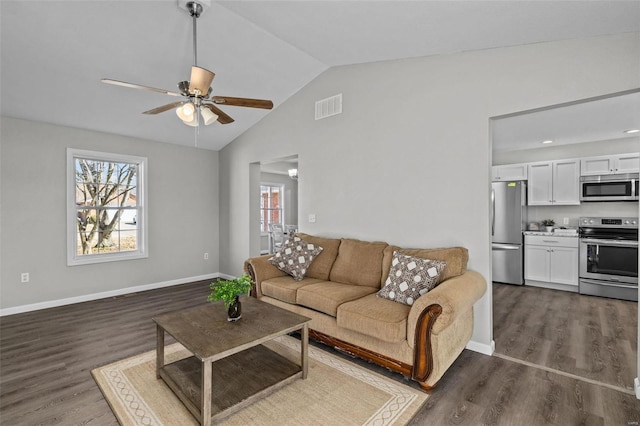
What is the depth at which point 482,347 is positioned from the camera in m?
2.92

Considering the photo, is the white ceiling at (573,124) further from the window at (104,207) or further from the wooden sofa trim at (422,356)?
the window at (104,207)

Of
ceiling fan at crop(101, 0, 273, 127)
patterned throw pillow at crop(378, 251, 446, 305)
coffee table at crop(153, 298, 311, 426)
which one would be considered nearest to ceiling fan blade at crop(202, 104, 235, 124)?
ceiling fan at crop(101, 0, 273, 127)

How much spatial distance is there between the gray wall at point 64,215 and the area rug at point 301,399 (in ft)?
8.43

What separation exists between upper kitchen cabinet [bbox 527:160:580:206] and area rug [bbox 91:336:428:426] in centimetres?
470

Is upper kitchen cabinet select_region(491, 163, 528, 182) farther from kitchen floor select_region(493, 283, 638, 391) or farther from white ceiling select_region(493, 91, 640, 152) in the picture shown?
kitchen floor select_region(493, 283, 638, 391)

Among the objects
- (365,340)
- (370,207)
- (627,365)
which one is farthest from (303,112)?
(627,365)

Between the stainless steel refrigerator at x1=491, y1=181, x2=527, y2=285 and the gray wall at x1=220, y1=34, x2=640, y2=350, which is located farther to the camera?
the stainless steel refrigerator at x1=491, y1=181, x2=527, y2=285

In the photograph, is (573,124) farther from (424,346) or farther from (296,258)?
(296,258)

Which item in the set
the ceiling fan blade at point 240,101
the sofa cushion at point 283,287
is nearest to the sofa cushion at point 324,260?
the sofa cushion at point 283,287

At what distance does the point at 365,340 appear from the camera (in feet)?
8.52

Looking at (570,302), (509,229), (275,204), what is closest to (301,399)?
(570,302)

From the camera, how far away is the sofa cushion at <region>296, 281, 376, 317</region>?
9.36ft

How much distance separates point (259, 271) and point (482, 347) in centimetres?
242

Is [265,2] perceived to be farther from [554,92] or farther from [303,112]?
[554,92]
